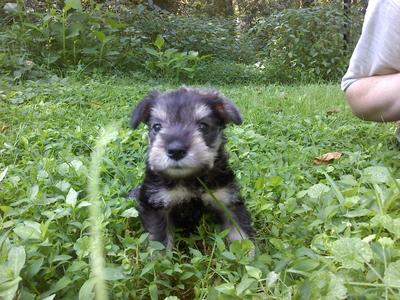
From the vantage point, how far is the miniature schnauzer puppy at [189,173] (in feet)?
8.64

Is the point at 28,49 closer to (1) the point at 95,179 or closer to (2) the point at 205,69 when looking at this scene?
(2) the point at 205,69

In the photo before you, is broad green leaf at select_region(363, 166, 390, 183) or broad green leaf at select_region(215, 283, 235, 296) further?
broad green leaf at select_region(363, 166, 390, 183)

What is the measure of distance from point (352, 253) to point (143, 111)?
1831 millimetres

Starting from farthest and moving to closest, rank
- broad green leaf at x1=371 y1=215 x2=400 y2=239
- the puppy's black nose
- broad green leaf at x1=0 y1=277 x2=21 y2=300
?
the puppy's black nose, broad green leaf at x1=371 y1=215 x2=400 y2=239, broad green leaf at x1=0 y1=277 x2=21 y2=300

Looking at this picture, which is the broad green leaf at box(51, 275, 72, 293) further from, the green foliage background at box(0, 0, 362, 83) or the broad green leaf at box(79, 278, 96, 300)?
the green foliage background at box(0, 0, 362, 83)

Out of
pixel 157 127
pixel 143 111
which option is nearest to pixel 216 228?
pixel 157 127

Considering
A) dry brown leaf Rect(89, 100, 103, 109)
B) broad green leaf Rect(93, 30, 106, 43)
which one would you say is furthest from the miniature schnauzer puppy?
broad green leaf Rect(93, 30, 106, 43)

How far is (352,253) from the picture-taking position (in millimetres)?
1924

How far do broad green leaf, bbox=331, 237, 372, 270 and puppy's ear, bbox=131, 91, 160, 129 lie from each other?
169 centimetres

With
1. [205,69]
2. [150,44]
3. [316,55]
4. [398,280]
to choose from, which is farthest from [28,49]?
[398,280]

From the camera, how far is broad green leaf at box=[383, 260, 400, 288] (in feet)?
5.74

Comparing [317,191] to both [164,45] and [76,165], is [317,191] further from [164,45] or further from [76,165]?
[164,45]

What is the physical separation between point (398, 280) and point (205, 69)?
875cm

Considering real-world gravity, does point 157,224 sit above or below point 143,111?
below
